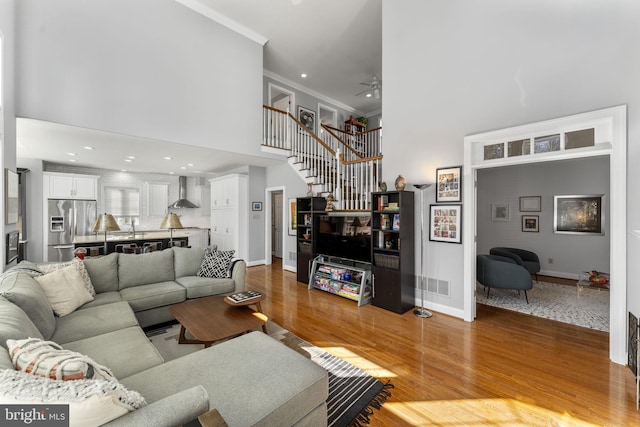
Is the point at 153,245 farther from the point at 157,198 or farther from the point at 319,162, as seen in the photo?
the point at 319,162

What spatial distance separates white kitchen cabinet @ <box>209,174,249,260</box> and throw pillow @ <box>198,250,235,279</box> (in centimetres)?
285

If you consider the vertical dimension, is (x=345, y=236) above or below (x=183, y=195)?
below

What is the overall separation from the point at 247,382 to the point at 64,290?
2438 mm

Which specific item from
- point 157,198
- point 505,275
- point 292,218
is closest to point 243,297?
point 292,218

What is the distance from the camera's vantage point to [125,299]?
308 centimetres

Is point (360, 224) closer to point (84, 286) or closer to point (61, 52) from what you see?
point (84, 286)

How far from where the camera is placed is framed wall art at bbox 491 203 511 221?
20.9 feet

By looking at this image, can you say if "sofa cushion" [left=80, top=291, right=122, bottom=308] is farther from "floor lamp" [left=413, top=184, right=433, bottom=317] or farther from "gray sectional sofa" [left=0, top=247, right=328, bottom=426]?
"floor lamp" [left=413, top=184, right=433, bottom=317]

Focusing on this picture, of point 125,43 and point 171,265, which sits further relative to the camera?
point 125,43

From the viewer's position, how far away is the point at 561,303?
4145 mm

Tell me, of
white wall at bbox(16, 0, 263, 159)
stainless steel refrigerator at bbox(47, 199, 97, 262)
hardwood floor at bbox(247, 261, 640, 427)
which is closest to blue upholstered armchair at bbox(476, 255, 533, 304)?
hardwood floor at bbox(247, 261, 640, 427)

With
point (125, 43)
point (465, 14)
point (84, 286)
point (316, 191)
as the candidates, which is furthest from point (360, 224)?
point (125, 43)

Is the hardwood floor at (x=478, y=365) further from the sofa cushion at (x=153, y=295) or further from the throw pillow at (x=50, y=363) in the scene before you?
the throw pillow at (x=50, y=363)

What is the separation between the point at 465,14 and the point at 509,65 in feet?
3.27
